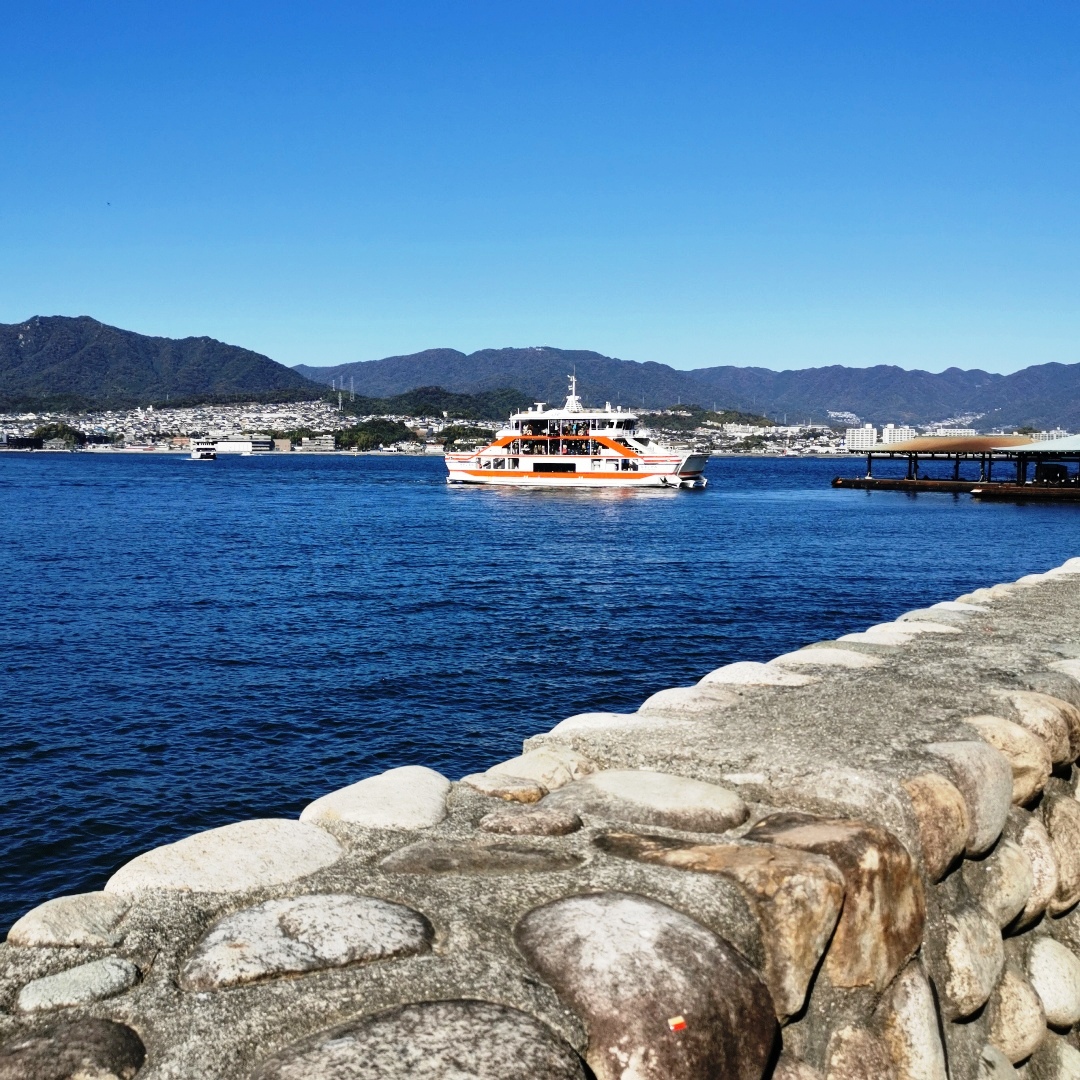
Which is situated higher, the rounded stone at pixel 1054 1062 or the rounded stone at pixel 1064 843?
the rounded stone at pixel 1064 843

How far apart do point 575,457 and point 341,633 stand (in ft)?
175

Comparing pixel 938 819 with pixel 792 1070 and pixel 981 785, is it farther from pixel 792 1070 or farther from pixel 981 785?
pixel 792 1070

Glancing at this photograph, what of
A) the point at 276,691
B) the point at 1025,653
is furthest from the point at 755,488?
the point at 1025,653

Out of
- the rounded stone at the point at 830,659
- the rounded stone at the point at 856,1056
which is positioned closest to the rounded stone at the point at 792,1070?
the rounded stone at the point at 856,1056

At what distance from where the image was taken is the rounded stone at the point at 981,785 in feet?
12.0

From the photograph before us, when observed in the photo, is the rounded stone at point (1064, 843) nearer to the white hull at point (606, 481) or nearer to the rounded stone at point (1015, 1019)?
the rounded stone at point (1015, 1019)

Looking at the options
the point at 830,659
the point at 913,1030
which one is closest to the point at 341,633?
the point at 830,659

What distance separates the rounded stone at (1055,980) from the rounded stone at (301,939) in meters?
2.59

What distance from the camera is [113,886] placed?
2.91 metres

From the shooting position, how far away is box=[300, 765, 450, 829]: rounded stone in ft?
11.3

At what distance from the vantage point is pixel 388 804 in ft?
11.7

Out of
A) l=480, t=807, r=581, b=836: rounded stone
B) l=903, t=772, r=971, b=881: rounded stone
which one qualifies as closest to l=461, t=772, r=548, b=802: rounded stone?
l=480, t=807, r=581, b=836: rounded stone

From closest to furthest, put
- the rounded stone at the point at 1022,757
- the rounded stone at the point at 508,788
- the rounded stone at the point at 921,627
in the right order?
the rounded stone at the point at 508,788, the rounded stone at the point at 1022,757, the rounded stone at the point at 921,627

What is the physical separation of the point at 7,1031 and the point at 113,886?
0.71 m
